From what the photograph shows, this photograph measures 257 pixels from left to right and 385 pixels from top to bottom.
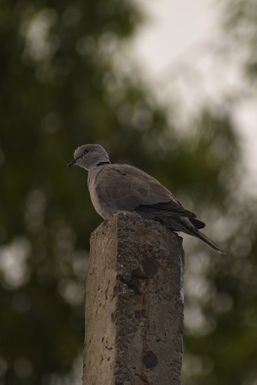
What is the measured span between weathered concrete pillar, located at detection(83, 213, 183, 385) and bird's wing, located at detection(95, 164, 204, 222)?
48.1 inches

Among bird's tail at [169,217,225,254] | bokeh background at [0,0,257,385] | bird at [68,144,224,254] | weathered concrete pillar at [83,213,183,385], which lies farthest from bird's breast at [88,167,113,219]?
bokeh background at [0,0,257,385]

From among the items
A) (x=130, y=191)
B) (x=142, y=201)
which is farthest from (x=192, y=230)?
(x=130, y=191)

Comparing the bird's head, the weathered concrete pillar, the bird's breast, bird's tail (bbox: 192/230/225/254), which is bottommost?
the weathered concrete pillar

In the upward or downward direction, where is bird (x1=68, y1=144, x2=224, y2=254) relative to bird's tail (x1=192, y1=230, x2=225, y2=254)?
upward

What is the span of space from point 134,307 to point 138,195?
172 cm

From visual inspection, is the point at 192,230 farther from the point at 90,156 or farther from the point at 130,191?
the point at 90,156

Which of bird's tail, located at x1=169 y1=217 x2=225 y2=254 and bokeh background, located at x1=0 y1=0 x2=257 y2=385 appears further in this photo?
bokeh background, located at x1=0 y1=0 x2=257 y2=385

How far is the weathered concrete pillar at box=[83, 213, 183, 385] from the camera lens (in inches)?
275

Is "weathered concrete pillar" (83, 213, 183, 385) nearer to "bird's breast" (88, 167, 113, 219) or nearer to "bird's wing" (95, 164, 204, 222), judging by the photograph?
"bird's wing" (95, 164, 204, 222)

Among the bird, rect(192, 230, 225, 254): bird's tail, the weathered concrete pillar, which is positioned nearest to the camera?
the weathered concrete pillar

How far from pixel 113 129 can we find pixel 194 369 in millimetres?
4394

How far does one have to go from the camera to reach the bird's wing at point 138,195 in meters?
8.70

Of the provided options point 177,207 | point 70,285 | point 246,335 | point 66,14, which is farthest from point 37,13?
point 177,207

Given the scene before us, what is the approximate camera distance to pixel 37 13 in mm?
22797
